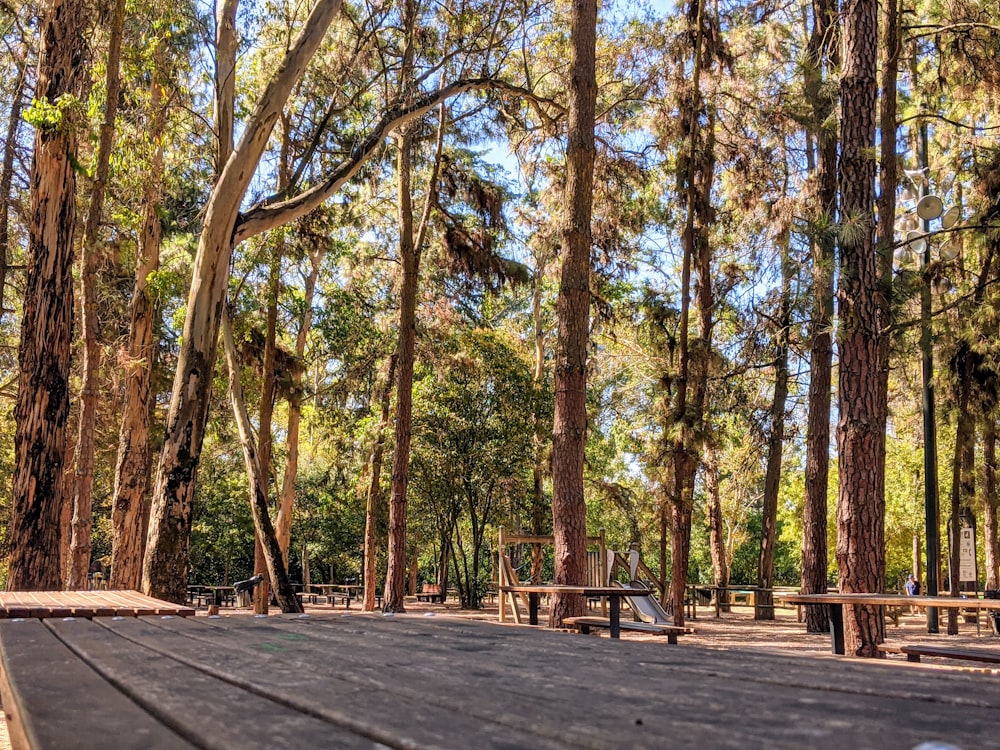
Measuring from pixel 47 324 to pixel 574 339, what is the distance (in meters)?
5.39

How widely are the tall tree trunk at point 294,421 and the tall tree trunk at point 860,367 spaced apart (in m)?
11.9

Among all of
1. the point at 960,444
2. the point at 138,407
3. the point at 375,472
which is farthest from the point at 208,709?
the point at 375,472

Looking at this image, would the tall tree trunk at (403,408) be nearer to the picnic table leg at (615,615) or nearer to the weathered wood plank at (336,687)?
the picnic table leg at (615,615)

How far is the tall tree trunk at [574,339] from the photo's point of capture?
10.6 metres

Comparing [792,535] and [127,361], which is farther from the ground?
[127,361]

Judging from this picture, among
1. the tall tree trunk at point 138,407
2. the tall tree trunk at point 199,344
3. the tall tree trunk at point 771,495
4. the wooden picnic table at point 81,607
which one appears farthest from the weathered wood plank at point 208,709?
Answer: the tall tree trunk at point 771,495

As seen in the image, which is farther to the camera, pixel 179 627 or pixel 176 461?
pixel 176 461

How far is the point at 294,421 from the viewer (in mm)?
21953

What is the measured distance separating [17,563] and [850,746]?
27.5 feet

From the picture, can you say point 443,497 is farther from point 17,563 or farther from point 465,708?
point 465,708

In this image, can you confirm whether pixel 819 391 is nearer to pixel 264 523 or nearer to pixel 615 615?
pixel 615 615

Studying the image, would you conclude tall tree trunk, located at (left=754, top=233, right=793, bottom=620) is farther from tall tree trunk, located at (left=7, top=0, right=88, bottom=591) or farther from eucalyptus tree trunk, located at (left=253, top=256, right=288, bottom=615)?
tall tree trunk, located at (left=7, top=0, right=88, bottom=591)

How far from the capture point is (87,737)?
1638 millimetres

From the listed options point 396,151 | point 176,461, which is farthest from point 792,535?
point 176,461
